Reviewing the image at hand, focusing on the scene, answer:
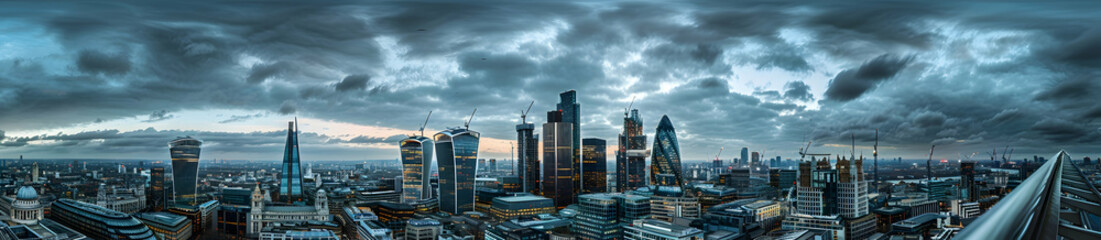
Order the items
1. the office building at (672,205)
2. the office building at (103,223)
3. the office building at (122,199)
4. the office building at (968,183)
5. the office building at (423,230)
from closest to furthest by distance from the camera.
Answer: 1. the office building at (103,223)
2. the office building at (423,230)
3. the office building at (672,205)
4. the office building at (122,199)
5. the office building at (968,183)

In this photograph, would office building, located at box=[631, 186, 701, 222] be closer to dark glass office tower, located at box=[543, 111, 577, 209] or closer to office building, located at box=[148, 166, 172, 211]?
dark glass office tower, located at box=[543, 111, 577, 209]

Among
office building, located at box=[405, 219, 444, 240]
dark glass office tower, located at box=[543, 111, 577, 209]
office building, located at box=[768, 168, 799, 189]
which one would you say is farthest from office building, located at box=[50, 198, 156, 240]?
office building, located at box=[768, 168, 799, 189]

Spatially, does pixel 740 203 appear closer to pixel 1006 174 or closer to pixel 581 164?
pixel 581 164

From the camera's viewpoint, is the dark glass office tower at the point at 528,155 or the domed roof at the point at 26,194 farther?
the dark glass office tower at the point at 528,155

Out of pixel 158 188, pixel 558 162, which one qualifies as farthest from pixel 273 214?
pixel 558 162

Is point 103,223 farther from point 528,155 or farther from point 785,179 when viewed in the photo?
point 785,179

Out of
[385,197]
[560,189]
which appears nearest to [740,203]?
[560,189]

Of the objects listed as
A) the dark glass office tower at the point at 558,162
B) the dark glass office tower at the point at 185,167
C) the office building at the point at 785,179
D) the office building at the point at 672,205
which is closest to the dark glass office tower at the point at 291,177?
the dark glass office tower at the point at 185,167

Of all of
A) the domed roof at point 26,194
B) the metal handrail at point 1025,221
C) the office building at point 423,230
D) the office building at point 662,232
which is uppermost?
the metal handrail at point 1025,221

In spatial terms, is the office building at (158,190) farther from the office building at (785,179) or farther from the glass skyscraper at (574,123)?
the office building at (785,179)
